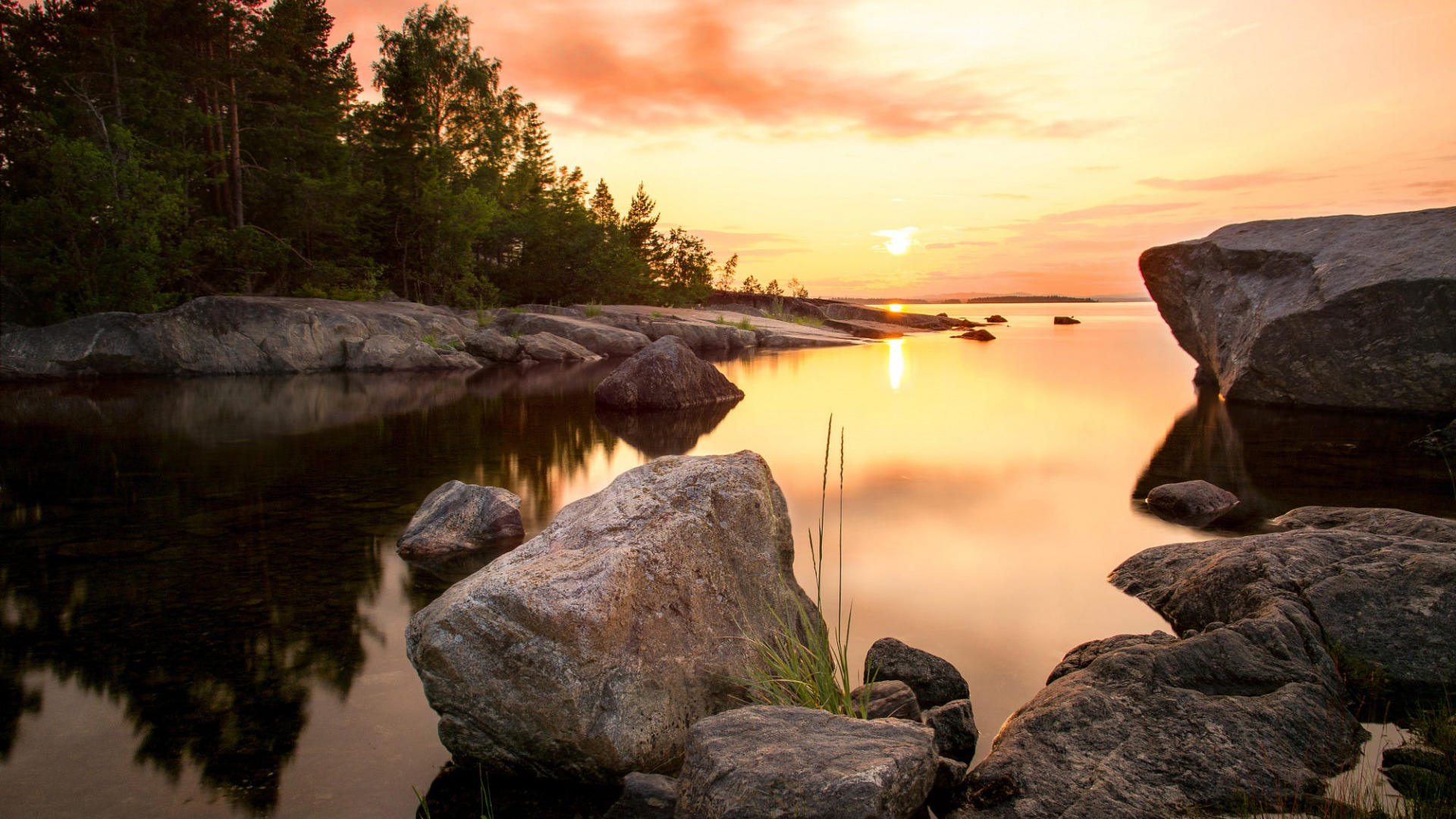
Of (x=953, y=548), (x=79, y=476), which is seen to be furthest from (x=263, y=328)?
(x=953, y=548)

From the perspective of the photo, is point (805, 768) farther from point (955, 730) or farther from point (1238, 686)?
point (1238, 686)

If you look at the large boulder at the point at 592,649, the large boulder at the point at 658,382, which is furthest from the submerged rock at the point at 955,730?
the large boulder at the point at 658,382

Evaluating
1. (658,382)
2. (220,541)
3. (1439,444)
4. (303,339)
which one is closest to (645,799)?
(220,541)

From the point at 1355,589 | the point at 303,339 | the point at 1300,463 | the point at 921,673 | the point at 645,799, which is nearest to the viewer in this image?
the point at 645,799

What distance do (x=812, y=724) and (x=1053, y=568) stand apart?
3583mm

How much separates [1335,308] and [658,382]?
995 centimetres

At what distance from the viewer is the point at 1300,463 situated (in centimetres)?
879

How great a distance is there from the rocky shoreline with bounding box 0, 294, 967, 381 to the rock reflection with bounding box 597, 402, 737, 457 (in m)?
9.39

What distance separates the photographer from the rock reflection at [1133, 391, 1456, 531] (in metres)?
7.13

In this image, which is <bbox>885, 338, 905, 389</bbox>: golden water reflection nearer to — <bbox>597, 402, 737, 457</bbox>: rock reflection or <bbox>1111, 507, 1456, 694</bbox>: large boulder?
<bbox>597, 402, 737, 457</bbox>: rock reflection

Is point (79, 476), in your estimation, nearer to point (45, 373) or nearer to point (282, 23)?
point (45, 373)

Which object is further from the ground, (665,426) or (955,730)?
(665,426)

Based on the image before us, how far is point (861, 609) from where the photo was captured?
16.1 ft

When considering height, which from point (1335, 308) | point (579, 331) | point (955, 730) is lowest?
point (955, 730)
